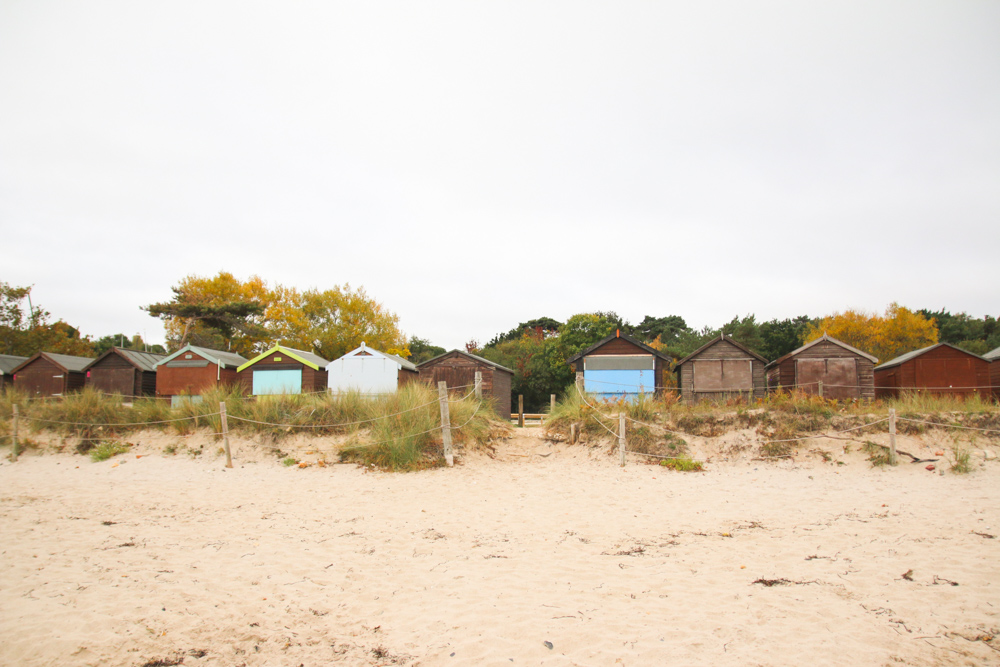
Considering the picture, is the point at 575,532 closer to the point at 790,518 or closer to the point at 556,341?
the point at 790,518

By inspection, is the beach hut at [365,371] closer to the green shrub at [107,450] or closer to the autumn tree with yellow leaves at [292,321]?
the green shrub at [107,450]

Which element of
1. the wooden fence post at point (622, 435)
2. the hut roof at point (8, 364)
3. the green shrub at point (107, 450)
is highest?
the hut roof at point (8, 364)

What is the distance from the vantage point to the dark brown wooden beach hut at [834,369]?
19391mm

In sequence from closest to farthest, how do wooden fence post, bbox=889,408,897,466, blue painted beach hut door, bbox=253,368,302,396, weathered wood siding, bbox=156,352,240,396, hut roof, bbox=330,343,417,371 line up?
1. wooden fence post, bbox=889,408,897,466
2. blue painted beach hut door, bbox=253,368,302,396
3. hut roof, bbox=330,343,417,371
4. weathered wood siding, bbox=156,352,240,396

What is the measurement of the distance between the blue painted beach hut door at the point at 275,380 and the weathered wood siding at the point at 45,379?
1032 centimetres

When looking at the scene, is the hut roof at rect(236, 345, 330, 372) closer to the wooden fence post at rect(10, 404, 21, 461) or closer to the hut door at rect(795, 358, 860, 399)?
the wooden fence post at rect(10, 404, 21, 461)

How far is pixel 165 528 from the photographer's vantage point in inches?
280

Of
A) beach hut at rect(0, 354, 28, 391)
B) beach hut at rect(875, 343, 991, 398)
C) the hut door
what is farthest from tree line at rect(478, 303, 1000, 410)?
beach hut at rect(0, 354, 28, 391)

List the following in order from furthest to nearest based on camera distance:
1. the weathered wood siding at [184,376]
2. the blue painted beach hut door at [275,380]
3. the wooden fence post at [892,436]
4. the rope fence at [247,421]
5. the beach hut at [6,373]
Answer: the beach hut at [6,373] → the weathered wood siding at [184,376] → the blue painted beach hut door at [275,380] → the rope fence at [247,421] → the wooden fence post at [892,436]

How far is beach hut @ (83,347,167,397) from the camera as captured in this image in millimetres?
26266

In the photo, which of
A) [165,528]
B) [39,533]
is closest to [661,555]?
[165,528]

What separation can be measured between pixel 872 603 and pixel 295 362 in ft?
72.3

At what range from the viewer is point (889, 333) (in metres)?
33.8

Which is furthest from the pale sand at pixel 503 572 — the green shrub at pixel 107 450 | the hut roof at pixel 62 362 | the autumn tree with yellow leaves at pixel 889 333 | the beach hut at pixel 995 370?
the autumn tree with yellow leaves at pixel 889 333
